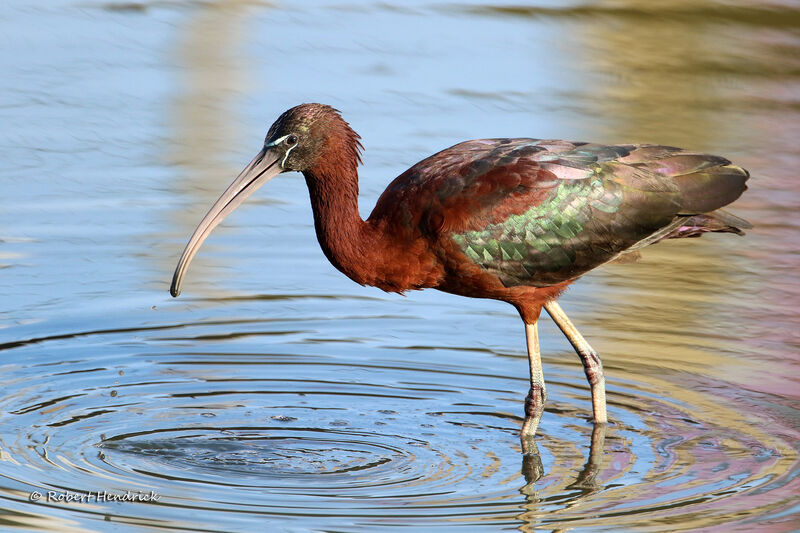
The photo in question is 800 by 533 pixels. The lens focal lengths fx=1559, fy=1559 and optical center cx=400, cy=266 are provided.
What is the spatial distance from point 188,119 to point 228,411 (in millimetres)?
5486

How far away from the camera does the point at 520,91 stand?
13391mm

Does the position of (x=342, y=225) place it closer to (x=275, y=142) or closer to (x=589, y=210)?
(x=275, y=142)

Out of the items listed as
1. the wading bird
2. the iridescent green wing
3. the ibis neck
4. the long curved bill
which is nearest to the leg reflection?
the wading bird

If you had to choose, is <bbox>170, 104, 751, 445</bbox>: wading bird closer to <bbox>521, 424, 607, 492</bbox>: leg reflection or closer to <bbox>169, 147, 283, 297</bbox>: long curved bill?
<bbox>169, 147, 283, 297</bbox>: long curved bill

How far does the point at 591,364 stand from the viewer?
7852mm

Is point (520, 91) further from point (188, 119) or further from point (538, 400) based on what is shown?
point (538, 400)

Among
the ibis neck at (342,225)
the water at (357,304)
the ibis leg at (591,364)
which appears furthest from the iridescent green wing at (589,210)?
the water at (357,304)

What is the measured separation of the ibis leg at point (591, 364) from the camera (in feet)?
25.3

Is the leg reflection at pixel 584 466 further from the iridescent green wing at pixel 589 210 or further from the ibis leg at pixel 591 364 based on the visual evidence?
the iridescent green wing at pixel 589 210

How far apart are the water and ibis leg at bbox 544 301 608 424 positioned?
107mm

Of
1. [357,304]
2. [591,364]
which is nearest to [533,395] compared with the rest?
[591,364]

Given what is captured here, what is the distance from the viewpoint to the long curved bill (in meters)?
7.39

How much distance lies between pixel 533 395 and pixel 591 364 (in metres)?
0.36

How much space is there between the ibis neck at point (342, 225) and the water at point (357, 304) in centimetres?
77
